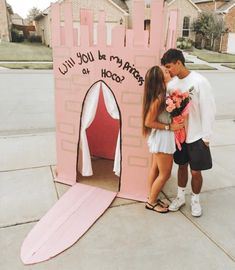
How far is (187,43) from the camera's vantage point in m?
30.1

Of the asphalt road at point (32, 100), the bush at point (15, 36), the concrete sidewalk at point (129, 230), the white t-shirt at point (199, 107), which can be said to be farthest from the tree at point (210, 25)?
the white t-shirt at point (199, 107)

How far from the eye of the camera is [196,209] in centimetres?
390

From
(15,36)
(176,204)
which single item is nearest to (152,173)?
(176,204)

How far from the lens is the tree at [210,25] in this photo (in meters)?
29.9

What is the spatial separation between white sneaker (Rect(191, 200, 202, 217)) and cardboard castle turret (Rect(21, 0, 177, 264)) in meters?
0.67

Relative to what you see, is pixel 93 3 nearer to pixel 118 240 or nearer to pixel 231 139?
pixel 231 139

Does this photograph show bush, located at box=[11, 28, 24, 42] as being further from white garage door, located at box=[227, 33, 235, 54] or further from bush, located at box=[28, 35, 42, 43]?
white garage door, located at box=[227, 33, 235, 54]

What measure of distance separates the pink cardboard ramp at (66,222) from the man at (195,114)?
4.02 ft

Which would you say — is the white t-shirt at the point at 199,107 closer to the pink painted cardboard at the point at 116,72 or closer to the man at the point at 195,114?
the man at the point at 195,114

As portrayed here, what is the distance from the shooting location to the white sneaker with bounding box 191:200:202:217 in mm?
3885

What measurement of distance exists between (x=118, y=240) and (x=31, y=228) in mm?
1015

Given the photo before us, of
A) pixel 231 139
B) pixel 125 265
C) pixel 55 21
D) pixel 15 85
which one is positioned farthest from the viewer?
pixel 15 85

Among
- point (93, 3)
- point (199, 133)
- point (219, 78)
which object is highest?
point (93, 3)

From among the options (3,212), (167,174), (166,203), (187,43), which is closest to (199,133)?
(167,174)
